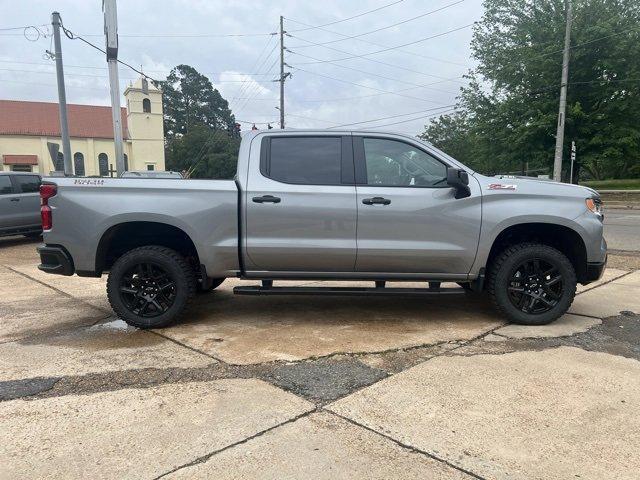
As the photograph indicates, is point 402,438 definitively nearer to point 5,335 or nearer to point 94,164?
point 5,335

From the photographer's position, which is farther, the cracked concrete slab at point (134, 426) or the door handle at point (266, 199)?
the door handle at point (266, 199)

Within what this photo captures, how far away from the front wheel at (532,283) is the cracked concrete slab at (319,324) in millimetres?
314

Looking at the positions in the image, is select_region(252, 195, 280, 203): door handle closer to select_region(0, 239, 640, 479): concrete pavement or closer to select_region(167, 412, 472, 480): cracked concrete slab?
select_region(0, 239, 640, 479): concrete pavement

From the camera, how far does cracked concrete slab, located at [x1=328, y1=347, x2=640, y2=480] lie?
264cm

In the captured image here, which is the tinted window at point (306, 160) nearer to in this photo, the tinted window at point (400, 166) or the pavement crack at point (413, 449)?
the tinted window at point (400, 166)

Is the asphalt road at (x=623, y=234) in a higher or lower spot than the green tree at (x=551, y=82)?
lower

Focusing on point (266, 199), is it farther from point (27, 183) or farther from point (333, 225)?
point (27, 183)

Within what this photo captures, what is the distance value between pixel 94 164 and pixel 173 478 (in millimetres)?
64492

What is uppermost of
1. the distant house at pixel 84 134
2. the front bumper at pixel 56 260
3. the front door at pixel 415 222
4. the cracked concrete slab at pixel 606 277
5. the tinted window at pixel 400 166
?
the distant house at pixel 84 134

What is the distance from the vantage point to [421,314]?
17.7ft

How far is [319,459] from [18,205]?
11072 millimetres

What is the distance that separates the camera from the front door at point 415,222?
4.68m

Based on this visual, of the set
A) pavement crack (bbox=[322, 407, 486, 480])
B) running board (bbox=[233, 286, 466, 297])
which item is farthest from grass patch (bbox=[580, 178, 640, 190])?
pavement crack (bbox=[322, 407, 486, 480])

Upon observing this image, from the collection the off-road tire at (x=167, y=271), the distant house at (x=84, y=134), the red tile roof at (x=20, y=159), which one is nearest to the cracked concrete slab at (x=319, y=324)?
the off-road tire at (x=167, y=271)
